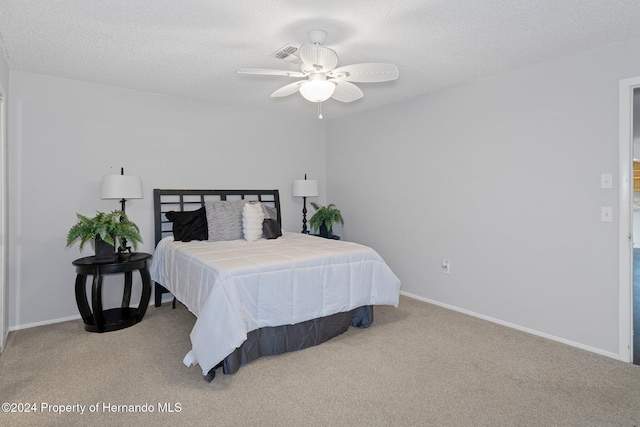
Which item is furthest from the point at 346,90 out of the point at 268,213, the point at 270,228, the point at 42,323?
the point at 42,323

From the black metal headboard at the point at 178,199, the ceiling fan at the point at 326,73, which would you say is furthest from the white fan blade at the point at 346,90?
the black metal headboard at the point at 178,199

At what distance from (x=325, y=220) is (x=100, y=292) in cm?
282

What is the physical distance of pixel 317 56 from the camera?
7.61 ft

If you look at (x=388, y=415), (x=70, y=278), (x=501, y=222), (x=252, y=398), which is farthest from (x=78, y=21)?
(x=501, y=222)

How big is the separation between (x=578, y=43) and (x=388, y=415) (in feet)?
9.93

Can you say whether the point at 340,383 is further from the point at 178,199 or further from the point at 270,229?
the point at 178,199

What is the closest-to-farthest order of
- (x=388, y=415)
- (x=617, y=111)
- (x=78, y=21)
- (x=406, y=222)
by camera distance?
(x=388, y=415)
(x=78, y=21)
(x=617, y=111)
(x=406, y=222)

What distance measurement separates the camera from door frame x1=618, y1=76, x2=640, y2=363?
8.87ft

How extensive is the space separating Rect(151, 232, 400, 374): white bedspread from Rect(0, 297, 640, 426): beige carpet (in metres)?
0.30

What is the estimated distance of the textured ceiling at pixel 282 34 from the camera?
228 centimetres

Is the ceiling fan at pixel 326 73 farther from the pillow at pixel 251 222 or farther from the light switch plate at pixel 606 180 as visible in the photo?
the light switch plate at pixel 606 180

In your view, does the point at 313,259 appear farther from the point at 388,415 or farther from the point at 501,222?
the point at 501,222

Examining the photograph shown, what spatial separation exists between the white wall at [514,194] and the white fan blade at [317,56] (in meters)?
2.00

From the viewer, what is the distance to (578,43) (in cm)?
278
